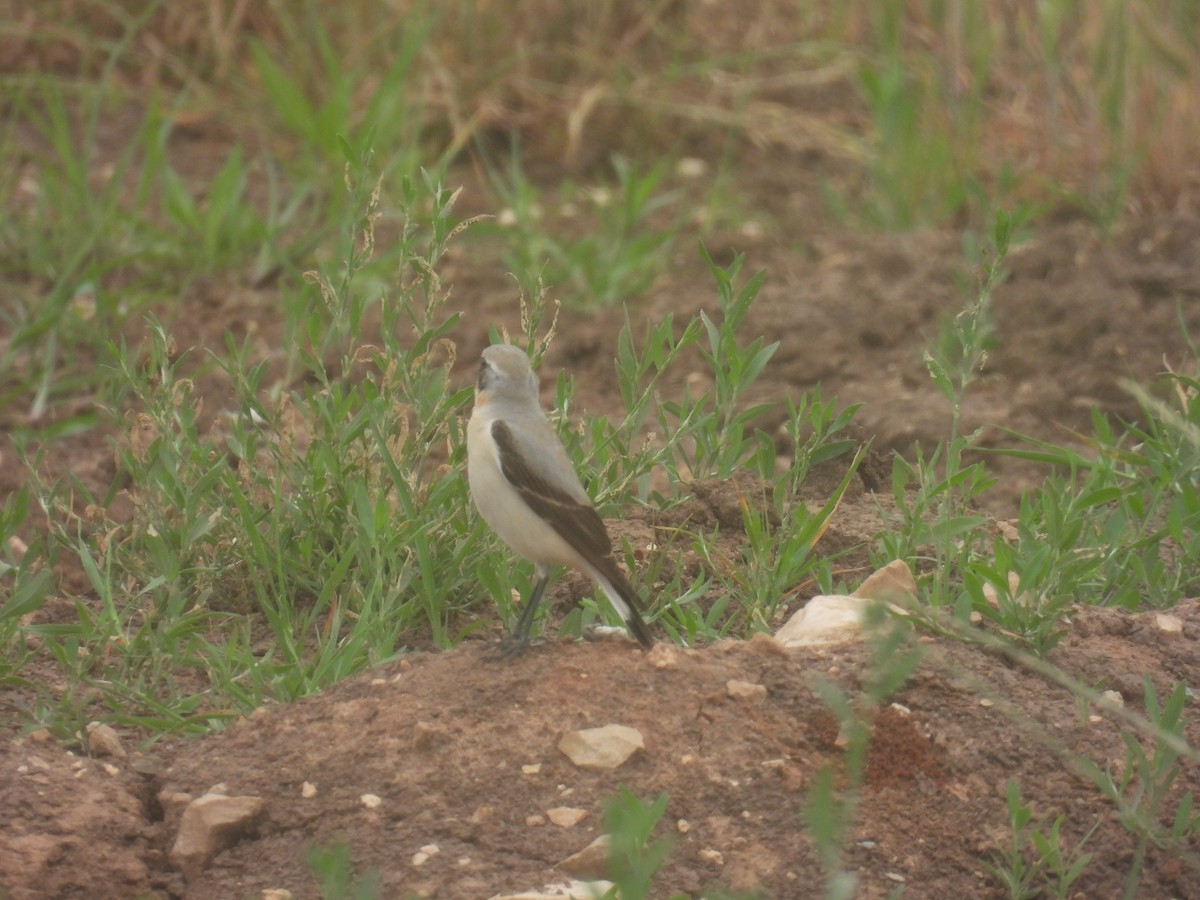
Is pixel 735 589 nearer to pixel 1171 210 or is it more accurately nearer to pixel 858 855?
pixel 858 855

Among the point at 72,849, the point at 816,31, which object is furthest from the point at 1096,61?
the point at 72,849

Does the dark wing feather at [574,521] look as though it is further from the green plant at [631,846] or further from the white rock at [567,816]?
the green plant at [631,846]

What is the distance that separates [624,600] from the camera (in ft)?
11.9

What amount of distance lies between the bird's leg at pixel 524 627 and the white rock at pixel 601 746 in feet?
1.01

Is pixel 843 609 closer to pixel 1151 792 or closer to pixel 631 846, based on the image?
pixel 1151 792

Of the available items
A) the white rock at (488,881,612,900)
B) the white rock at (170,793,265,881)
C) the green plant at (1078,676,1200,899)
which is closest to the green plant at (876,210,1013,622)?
the green plant at (1078,676,1200,899)

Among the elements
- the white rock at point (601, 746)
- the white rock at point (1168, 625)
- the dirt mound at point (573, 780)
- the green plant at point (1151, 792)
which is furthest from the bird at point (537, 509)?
the white rock at point (1168, 625)

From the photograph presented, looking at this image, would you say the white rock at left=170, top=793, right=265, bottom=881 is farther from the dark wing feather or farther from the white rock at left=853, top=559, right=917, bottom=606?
the white rock at left=853, top=559, right=917, bottom=606

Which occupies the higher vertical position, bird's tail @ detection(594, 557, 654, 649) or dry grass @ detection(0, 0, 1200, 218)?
dry grass @ detection(0, 0, 1200, 218)

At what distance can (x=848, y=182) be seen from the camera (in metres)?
8.29

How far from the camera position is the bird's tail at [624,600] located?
3.58 metres

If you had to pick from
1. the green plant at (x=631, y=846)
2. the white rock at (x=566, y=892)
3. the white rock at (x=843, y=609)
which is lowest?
the white rock at (x=566, y=892)

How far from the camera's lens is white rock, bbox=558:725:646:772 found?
10.7ft

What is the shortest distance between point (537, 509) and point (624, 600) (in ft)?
0.90
